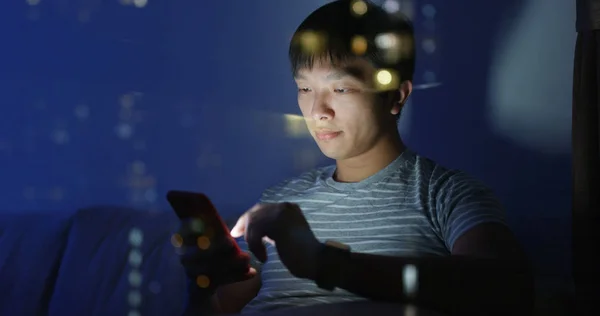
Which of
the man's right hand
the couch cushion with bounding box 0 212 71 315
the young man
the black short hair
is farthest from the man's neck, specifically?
the couch cushion with bounding box 0 212 71 315

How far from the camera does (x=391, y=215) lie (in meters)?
0.84

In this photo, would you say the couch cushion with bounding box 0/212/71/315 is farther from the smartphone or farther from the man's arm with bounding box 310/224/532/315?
the man's arm with bounding box 310/224/532/315

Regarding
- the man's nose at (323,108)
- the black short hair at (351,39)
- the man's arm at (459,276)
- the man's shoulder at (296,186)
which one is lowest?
the man's arm at (459,276)

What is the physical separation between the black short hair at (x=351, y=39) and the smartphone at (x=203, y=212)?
266mm

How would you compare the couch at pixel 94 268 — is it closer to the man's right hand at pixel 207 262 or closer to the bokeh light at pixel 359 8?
the man's right hand at pixel 207 262

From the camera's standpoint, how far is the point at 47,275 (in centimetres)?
105

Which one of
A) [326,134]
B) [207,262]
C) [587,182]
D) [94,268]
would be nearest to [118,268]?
[94,268]

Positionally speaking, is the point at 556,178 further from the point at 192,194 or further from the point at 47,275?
A: the point at 47,275

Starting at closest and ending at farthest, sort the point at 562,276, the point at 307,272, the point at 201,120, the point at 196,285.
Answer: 1. the point at 307,272
2. the point at 196,285
3. the point at 562,276
4. the point at 201,120

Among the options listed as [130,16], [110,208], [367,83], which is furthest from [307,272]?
[130,16]

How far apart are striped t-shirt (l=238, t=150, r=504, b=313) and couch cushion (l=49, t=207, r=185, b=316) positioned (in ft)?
0.62

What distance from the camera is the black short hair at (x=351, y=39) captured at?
0.91 meters

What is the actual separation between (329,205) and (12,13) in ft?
2.73

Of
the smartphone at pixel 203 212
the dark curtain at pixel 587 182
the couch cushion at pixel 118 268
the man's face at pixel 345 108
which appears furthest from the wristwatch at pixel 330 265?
the dark curtain at pixel 587 182
